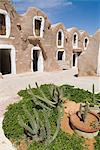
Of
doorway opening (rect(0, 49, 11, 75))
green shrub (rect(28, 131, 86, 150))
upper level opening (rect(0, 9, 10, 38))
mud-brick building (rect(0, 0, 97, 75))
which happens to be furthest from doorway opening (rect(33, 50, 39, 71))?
green shrub (rect(28, 131, 86, 150))

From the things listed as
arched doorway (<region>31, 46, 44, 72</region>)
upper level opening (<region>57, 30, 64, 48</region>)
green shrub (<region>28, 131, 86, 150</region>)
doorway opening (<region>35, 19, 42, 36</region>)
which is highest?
doorway opening (<region>35, 19, 42, 36</region>)

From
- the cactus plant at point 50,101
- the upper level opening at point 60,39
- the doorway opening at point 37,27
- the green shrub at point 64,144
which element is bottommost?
the green shrub at point 64,144

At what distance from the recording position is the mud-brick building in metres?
16.9

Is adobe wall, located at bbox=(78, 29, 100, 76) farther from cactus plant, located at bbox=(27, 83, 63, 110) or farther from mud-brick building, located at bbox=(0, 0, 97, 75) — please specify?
cactus plant, located at bbox=(27, 83, 63, 110)

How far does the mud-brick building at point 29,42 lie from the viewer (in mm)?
16906

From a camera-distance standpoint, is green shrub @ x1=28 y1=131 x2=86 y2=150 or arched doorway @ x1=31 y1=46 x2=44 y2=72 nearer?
green shrub @ x1=28 y1=131 x2=86 y2=150

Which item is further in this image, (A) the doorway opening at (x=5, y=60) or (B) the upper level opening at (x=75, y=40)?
(B) the upper level opening at (x=75, y=40)

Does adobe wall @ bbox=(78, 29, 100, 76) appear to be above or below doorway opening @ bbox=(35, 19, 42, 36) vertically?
below

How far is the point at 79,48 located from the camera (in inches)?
1098

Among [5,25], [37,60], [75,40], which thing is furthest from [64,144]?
[75,40]

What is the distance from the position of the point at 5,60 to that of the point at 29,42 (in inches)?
110

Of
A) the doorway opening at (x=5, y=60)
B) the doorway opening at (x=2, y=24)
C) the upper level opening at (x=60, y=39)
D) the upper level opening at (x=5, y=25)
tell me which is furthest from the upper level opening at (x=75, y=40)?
the doorway opening at (x=2, y=24)

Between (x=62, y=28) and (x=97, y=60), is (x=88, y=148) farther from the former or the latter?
(x=62, y=28)

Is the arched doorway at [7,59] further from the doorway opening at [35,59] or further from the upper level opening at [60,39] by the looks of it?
the upper level opening at [60,39]
